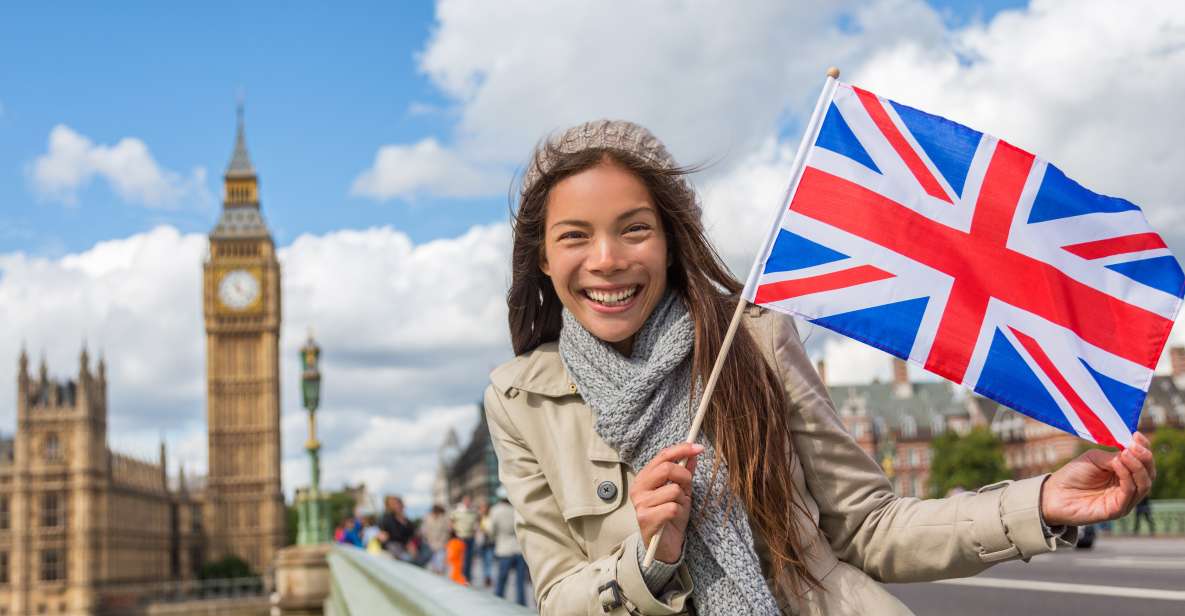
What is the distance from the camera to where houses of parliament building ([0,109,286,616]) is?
228 feet

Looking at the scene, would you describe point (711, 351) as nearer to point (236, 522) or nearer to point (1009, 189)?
point (1009, 189)

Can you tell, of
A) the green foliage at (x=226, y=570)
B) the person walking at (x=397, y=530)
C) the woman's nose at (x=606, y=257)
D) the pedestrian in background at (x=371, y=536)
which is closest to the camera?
the woman's nose at (x=606, y=257)

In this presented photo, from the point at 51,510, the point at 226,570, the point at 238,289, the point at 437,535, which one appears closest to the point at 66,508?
the point at 51,510

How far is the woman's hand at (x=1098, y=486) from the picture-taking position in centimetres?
170

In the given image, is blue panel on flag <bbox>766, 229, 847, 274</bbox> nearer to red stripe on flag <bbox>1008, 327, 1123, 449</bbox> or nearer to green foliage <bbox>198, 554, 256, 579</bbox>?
red stripe on flag <bbox>1008, 327, 1123, 449</bbox>

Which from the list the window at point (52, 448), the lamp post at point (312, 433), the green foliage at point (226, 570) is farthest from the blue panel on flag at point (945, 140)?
the green foliage at point (226, 570)

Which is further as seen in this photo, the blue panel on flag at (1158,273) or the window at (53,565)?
the window at (53,565)

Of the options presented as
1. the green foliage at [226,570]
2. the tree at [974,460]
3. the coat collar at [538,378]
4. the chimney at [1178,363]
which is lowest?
the green foliage at [226,570]

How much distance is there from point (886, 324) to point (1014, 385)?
23 cm

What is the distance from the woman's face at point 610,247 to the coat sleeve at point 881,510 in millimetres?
228

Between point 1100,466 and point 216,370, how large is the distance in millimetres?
88182

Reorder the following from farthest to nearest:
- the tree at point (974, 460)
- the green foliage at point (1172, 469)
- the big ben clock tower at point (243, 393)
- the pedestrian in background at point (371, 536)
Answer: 1. the big ben clock tower at point (243, 393)
2. the tree at point (974, 460)
3. the green foliage at point (1172, 469)
4. the pedestrian in background at point (371, 536)

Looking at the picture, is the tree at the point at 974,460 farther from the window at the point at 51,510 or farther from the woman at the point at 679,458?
the woman at the point at 679,458

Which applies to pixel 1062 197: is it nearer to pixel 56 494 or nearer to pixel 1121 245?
pixel 1121 245
